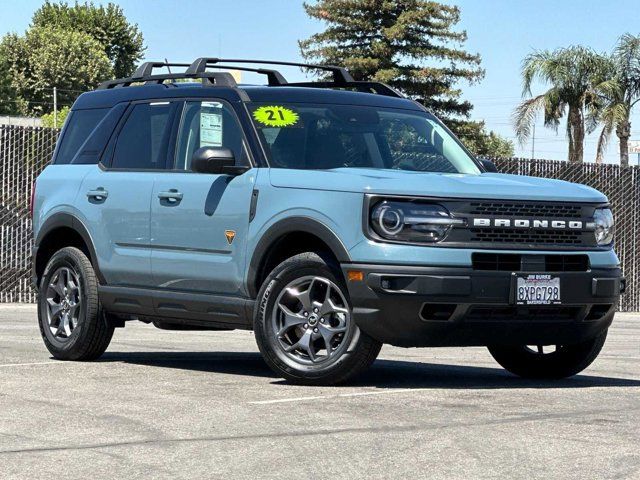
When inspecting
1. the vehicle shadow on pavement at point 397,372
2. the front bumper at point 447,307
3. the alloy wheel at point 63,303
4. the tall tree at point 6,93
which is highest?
the tall tree at point 6,93

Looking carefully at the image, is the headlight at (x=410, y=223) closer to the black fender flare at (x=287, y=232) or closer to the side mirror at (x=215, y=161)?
the black fender flare at (x=287, y=232)

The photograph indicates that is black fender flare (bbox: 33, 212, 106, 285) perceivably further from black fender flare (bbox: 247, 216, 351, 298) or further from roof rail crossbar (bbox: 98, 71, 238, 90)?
black fender flare (bbox: 247, 216, 351, 298)

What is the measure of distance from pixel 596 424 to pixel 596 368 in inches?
154

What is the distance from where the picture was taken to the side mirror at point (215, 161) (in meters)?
9.67

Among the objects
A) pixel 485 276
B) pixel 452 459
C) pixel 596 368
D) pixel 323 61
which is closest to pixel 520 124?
pixel 323 61

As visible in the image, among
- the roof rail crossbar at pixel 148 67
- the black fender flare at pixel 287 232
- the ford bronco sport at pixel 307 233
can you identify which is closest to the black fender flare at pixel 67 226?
the ford bronco sport at pixel 307 233

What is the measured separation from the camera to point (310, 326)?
365 inches

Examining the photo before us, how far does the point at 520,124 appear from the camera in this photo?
4128cm

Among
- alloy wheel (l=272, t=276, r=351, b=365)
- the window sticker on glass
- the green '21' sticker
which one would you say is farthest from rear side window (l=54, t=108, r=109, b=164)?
alloy wheel (l=272, t=276, r=351, b=365)

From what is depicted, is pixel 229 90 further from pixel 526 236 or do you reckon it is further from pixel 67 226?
pixel 526 236

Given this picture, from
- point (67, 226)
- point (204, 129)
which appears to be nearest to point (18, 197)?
point (67, 226)

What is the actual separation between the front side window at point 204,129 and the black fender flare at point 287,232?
0.84 meters

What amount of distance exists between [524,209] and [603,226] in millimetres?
708

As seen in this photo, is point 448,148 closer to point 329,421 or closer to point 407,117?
point 407,117
